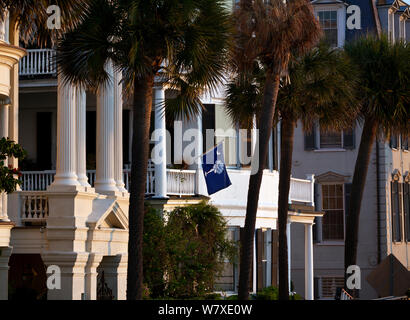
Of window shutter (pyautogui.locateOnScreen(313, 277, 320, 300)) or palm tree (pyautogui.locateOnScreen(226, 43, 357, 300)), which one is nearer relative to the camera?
palm tree (pyautogui.locateOnScreen(226, 43, 357, 300))

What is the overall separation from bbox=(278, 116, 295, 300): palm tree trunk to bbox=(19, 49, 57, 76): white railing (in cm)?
718

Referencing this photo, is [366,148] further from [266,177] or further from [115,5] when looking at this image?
[115,5]

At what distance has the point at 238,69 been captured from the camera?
1135 inches

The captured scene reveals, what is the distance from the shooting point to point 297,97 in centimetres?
3039

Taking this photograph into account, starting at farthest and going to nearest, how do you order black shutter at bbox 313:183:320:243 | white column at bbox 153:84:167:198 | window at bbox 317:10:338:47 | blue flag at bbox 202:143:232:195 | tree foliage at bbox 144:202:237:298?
window at bbox 317:10:338:47 → black shutter at bbox 313:183:320:243 → blue flag at bbox 202:143:232:195 → white column at bbox 153:84:167:198 → tree foliage at bbox 144:202:237:298

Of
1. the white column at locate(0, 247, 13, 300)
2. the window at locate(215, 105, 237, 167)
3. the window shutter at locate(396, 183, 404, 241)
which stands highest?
the window at locate(215, 105, 237, 167)

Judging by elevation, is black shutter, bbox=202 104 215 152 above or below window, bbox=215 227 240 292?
above

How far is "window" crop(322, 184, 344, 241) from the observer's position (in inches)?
1797

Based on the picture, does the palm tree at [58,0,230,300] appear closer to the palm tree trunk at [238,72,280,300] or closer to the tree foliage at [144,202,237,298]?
the palm tree trunk at [238,72,280,300]

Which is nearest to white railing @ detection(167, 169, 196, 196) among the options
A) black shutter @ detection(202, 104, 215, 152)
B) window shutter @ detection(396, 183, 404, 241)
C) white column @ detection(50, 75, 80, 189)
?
black shutter @ detection(202, 104, 215, 152)

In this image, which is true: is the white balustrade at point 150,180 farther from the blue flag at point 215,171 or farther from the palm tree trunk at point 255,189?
the palm tree trunk at point 255,189

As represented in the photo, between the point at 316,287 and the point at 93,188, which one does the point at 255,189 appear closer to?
the point at 93,188

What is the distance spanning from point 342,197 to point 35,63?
18861 millimetres

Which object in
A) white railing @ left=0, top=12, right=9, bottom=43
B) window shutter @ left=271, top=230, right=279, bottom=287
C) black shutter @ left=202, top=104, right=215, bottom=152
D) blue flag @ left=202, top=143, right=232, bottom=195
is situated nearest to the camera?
white railing @ left=0, top=12, right=9, bottom=43
